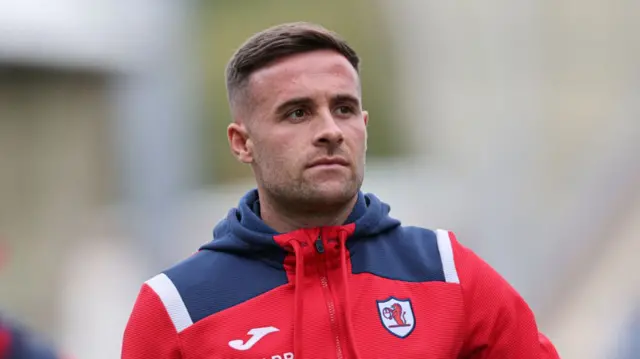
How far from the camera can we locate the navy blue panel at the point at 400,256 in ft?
8.04

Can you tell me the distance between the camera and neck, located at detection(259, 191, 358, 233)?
8.13 feet

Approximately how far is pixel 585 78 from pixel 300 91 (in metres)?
9.34

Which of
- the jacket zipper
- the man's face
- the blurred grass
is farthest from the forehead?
the blurred grass

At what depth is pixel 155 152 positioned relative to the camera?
12898 millimetres

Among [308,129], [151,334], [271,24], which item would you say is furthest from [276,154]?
[271,24]

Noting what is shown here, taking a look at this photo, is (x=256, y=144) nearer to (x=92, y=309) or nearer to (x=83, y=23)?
(x=92, y=309)

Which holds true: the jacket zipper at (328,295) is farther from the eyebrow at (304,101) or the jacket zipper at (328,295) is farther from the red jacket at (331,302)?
the eyebrow at (304,101)

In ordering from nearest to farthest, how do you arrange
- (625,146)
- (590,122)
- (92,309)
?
(92,309) → (625,146) → (590,122)

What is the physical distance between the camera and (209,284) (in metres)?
2.42

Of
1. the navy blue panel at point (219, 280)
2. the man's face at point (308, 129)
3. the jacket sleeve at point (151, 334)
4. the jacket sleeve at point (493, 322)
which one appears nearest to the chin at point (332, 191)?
the man's face at point (308, 129)

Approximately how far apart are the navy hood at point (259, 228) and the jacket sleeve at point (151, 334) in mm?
222

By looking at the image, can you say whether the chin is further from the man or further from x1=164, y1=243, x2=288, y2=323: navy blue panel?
x1=164, y1=243, x2=288, y2=323: navy blue panel

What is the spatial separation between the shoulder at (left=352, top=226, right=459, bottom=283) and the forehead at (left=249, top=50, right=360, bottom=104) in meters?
0.36

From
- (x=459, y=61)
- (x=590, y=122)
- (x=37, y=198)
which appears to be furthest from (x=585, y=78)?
(x=37, y=198)
